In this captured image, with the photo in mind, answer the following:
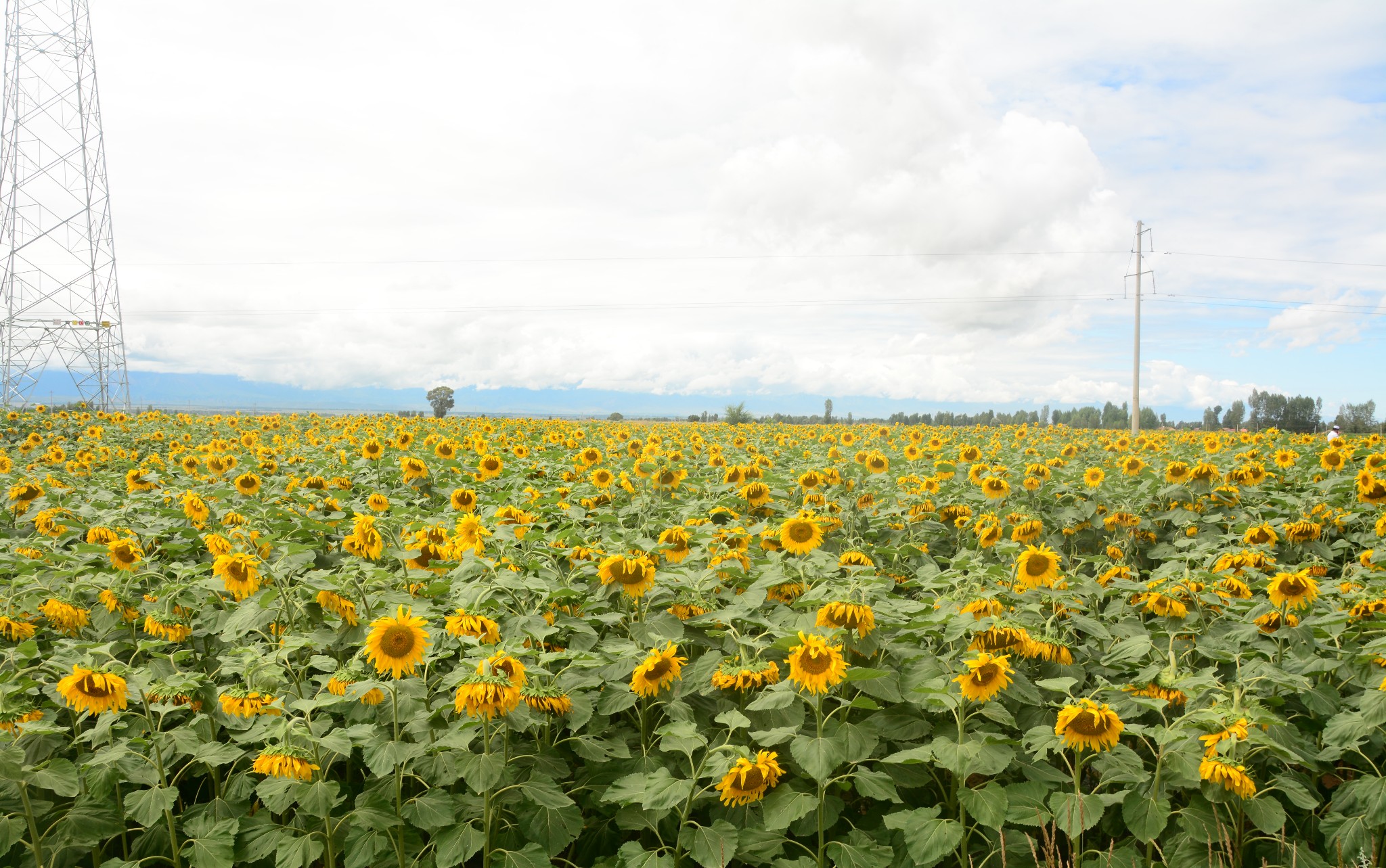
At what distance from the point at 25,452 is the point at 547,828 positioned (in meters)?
16.0

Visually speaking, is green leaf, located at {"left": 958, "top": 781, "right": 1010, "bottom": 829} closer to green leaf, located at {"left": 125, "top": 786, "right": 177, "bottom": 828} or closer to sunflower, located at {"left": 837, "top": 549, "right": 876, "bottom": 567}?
sunflower, located at {"left": 837, "top": 549, "right": 876, "bottom": 567}

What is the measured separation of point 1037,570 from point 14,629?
18.3 feet

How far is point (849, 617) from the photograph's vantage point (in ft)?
10.1

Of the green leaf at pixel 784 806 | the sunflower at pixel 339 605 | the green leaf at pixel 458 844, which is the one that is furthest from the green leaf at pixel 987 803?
the sunflower at pixel 339 605

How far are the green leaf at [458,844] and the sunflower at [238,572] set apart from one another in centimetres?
170

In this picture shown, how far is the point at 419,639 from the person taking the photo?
305 centimetres

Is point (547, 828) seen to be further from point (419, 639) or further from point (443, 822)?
point (419, 639)

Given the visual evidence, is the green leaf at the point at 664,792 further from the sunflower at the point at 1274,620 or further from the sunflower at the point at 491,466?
the sunflower at the point at 491,466

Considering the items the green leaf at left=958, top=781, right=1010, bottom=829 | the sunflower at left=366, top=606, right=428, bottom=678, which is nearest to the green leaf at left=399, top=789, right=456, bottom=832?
the sunflower at left=366, top=606, right=428, bottom=678

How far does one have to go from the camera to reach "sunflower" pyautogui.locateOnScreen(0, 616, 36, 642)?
3881mm

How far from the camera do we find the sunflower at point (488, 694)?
8.55 ft

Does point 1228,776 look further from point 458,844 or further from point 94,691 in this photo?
point 94,691

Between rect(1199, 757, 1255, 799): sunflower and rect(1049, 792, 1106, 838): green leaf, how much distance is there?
15.2 inches

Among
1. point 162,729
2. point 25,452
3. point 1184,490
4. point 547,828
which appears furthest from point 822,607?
point 25,452
